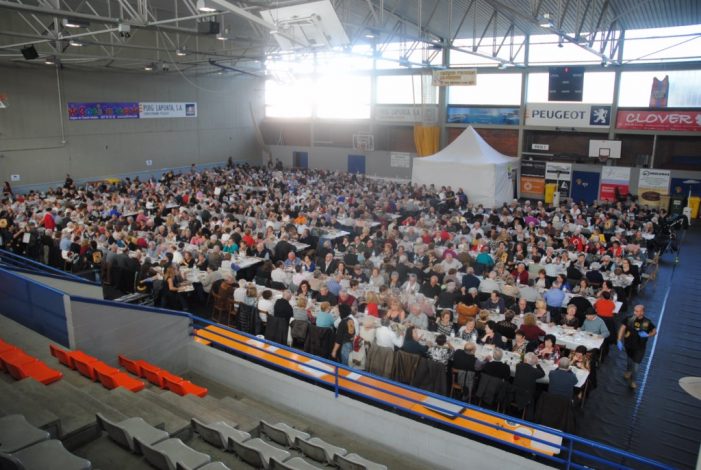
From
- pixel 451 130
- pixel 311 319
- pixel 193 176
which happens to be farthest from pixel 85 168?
pixel 311 319

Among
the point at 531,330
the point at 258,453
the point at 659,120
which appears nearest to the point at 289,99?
the point at 659,120

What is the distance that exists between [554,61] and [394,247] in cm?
1560

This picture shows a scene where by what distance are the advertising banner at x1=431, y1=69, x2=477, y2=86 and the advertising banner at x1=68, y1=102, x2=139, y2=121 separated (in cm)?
1550

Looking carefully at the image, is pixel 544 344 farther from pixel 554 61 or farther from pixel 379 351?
pixel 554 61

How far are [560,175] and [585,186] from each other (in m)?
1.18

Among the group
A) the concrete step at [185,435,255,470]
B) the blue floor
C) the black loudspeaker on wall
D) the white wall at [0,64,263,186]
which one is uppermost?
the black loudspeaker on wall

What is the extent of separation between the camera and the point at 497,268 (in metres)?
11.4

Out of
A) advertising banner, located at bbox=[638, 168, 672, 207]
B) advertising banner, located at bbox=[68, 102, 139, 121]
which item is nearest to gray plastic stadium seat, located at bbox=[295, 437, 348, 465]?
advertising banner, located at bbox=[638, 168, 672, 207]

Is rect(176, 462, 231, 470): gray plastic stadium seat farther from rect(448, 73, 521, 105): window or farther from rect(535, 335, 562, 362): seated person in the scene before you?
rect(448, 73, 521, 105): window

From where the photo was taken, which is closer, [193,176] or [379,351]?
[379,351]

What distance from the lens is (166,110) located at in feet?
94.7

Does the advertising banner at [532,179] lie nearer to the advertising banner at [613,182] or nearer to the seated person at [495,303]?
the advertising banner at [613,182]

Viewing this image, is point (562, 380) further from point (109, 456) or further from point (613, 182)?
point (613, 182)

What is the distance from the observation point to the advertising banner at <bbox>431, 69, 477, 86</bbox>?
68.1 feet
